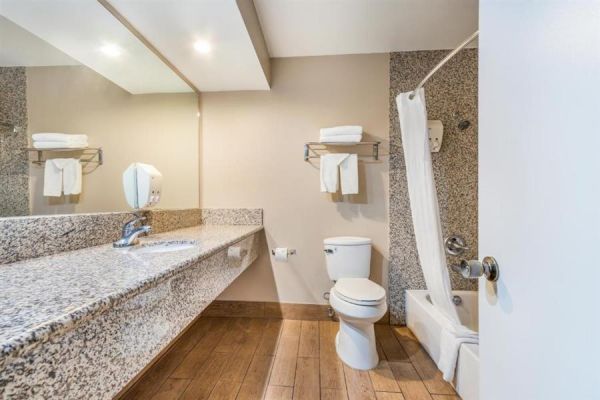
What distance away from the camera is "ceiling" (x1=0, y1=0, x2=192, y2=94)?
991mm

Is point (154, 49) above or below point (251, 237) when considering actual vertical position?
above

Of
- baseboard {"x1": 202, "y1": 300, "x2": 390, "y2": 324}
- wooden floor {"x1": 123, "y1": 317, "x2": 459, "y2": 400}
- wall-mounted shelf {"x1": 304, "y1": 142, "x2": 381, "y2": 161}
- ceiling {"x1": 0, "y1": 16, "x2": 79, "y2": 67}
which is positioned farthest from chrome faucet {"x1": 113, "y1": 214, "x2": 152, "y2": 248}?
wall-mounted shelf {"x1": 304, "y1": 142, "x2": 381, "y2": 161}

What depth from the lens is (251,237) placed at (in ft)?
6.22

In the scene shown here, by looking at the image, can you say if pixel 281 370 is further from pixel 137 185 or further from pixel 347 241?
pixel 137 185

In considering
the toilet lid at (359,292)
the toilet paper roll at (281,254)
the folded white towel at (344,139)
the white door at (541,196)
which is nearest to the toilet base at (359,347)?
the toilet lid at (359,292)

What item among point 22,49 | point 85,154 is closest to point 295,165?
point 85,154

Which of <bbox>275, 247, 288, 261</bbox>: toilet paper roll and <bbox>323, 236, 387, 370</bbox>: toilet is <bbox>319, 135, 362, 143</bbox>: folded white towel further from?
<bbox>323, 236, 387, 370</bbox>: toilet

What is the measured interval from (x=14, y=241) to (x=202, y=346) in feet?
4.23

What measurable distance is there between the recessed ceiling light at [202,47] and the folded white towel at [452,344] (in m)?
2.29

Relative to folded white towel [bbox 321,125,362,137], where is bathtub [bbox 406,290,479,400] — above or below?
below

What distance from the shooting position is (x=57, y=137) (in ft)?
3.43

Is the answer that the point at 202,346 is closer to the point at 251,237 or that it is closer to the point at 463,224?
the point at 251,237

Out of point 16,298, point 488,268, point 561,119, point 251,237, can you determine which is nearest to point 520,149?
point 561,119

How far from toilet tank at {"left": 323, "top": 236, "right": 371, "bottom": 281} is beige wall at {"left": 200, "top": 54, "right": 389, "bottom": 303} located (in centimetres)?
20
